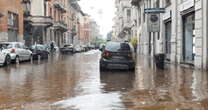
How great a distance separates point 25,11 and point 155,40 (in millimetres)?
19448

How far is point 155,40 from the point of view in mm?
32781

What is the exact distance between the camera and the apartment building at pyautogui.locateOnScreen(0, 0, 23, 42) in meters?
36.5

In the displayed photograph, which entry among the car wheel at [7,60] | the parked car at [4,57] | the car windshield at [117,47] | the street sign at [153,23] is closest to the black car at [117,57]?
the car windshield at [117,47]

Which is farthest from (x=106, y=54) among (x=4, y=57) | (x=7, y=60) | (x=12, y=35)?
(x=12, y=35)

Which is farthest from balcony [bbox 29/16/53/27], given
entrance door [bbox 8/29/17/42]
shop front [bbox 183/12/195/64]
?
shop front [bbox 183/12/195/64]

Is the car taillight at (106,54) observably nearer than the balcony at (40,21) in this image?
Yes

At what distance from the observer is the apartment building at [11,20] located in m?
36.5

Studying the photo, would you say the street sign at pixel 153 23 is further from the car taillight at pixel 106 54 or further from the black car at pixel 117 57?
the car taillight at pixel 106 54

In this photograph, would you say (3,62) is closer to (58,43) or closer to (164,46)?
(164,46)

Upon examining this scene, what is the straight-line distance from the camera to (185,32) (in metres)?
22.4

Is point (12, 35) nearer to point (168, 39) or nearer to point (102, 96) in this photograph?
point (168, 39)

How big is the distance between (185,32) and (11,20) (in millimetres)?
21938

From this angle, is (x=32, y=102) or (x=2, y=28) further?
(x=2, y=28)

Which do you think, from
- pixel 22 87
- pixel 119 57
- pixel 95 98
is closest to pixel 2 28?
pixel 119 57
